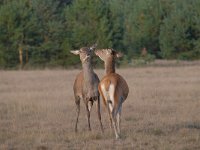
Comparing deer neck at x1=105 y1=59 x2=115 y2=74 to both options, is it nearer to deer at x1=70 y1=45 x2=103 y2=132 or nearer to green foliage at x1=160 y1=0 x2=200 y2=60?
deer at x1=70 y1=45 x2=103 y2=132

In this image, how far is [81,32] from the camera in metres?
48.7

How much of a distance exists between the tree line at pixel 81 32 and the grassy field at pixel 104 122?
23.4 m

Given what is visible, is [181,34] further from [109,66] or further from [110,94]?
[110,94]

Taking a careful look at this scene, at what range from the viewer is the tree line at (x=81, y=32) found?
4719 centimetres

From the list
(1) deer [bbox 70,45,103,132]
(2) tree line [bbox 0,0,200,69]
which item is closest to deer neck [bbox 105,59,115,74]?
(1) deer [bbox 70,45,103,132]

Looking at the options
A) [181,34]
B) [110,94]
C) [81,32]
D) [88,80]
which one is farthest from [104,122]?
[181,34]

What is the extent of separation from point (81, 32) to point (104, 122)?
34.2 meters

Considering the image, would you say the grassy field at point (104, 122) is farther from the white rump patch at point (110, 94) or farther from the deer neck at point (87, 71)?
the deer neck at point (87, 71)

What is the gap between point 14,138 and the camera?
39.8 ft

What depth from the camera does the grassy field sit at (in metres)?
11.2

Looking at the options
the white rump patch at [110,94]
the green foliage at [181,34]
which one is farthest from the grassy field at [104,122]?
the green foliage at [181,34]

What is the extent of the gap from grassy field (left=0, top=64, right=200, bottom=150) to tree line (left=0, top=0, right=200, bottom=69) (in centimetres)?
2343

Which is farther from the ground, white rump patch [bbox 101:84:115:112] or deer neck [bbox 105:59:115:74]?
deer neck [bbox 105:59:115:74]

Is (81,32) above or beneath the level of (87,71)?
beneath
